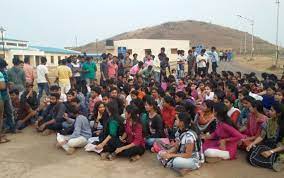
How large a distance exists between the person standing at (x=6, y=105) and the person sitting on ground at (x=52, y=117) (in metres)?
0.63

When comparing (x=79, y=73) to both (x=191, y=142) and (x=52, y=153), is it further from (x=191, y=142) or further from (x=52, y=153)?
(x=191, y=142)

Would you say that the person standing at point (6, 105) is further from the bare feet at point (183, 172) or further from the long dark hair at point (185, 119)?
the bare feet at point (183, 172)

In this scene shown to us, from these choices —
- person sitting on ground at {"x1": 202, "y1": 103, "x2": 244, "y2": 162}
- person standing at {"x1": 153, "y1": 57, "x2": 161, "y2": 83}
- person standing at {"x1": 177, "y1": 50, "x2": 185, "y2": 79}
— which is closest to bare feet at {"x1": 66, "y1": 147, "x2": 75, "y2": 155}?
person sitting on ground at {"x1": 202, "y1": 103, "x2": 244, "y2": 162}

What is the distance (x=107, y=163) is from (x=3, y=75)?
10.9ft

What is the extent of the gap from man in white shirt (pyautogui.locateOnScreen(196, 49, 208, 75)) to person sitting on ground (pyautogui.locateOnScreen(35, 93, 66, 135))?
7.13 meters

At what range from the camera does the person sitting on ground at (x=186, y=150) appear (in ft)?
18.7

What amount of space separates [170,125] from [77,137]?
2.01 m

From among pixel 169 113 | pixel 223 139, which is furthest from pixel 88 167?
pixel 223 139

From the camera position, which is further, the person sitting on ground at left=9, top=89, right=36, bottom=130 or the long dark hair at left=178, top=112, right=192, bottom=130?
the person sitting on ground at left=9, top=89, right=36, bottom=130

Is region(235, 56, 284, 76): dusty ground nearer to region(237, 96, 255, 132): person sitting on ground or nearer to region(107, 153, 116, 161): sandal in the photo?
region(237, 96, 255, 132): person sitting on ground

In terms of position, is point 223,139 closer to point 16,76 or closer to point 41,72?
point 16,76

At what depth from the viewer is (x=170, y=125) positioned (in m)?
7.62

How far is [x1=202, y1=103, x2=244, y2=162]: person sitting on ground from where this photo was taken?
621 centimetres

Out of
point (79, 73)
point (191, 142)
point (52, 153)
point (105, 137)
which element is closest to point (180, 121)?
point (191, 142)
